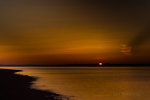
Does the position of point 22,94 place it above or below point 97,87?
above

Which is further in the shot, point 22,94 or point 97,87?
point 97,87

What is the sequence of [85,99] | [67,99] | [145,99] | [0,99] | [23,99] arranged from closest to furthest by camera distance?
[0,99]
[23,99]
[67,99]
[85,99]
[145,99]

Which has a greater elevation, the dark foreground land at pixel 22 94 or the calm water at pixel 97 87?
the dark foreground land at pixel 22 94

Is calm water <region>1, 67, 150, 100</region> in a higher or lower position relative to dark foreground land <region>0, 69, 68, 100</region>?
lower

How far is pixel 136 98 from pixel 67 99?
1033 centimetres

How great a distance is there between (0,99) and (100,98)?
43.7 feet

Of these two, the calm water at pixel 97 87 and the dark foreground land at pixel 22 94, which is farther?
the calm water at pixel 97 87

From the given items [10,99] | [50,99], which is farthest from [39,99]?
[10,99]

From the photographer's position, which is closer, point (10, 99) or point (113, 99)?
point (10, 99)

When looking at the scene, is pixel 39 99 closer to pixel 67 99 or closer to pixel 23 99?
pixel 23 99

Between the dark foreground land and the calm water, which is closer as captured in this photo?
the dark foreground land

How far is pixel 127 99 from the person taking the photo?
92.1 ft

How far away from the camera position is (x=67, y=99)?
24531 millimetres

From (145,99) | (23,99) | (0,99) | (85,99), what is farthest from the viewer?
(145,99)
